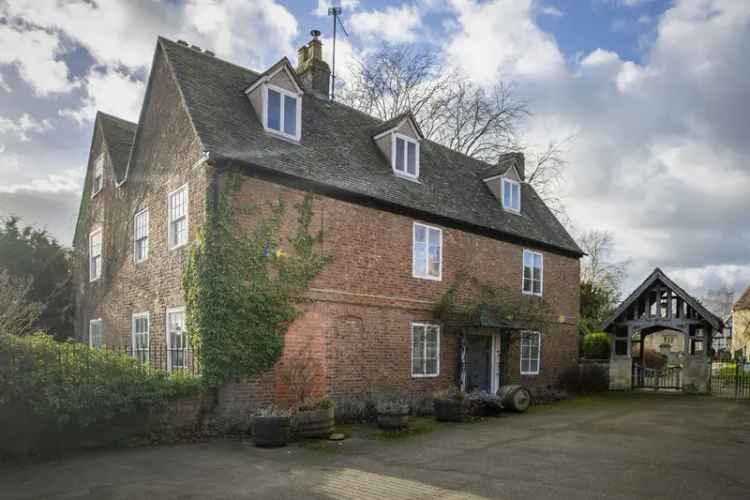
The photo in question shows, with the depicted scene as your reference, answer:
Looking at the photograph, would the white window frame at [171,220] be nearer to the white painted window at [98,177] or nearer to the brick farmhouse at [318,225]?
the brick farmhouse at [318,225]

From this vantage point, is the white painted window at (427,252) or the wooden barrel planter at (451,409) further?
the white painted window at (427,252)

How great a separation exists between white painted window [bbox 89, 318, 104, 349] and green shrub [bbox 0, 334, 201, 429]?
812 cm

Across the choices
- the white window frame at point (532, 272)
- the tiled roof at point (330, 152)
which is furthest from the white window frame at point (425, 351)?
the white window frame at point (532, 272)

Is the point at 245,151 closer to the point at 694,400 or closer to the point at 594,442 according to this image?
the point at 594,442

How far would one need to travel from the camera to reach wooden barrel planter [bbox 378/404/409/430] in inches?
520

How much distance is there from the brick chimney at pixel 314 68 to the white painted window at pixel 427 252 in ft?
19.7

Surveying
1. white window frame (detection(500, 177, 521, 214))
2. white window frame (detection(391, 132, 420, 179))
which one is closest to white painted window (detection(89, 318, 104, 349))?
white window frame (detection(391, 132, 420, 179))

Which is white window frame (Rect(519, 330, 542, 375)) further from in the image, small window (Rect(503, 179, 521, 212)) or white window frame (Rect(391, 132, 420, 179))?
white window frame (Rect(391, 132, 420, 179))

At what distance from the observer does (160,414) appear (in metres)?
12.0

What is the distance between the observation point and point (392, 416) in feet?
43.3

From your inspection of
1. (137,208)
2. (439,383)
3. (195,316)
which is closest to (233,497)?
(195,316)

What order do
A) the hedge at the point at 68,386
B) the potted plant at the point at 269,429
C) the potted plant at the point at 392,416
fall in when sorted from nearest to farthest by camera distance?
1. the hedge at the point at 68,386
2. the potted plant at the point at 269,429
3. the potted plant at the point at 392,416

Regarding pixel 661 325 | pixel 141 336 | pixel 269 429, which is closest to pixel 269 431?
pixel 269 429

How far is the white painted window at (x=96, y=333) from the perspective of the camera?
19.6 meters
